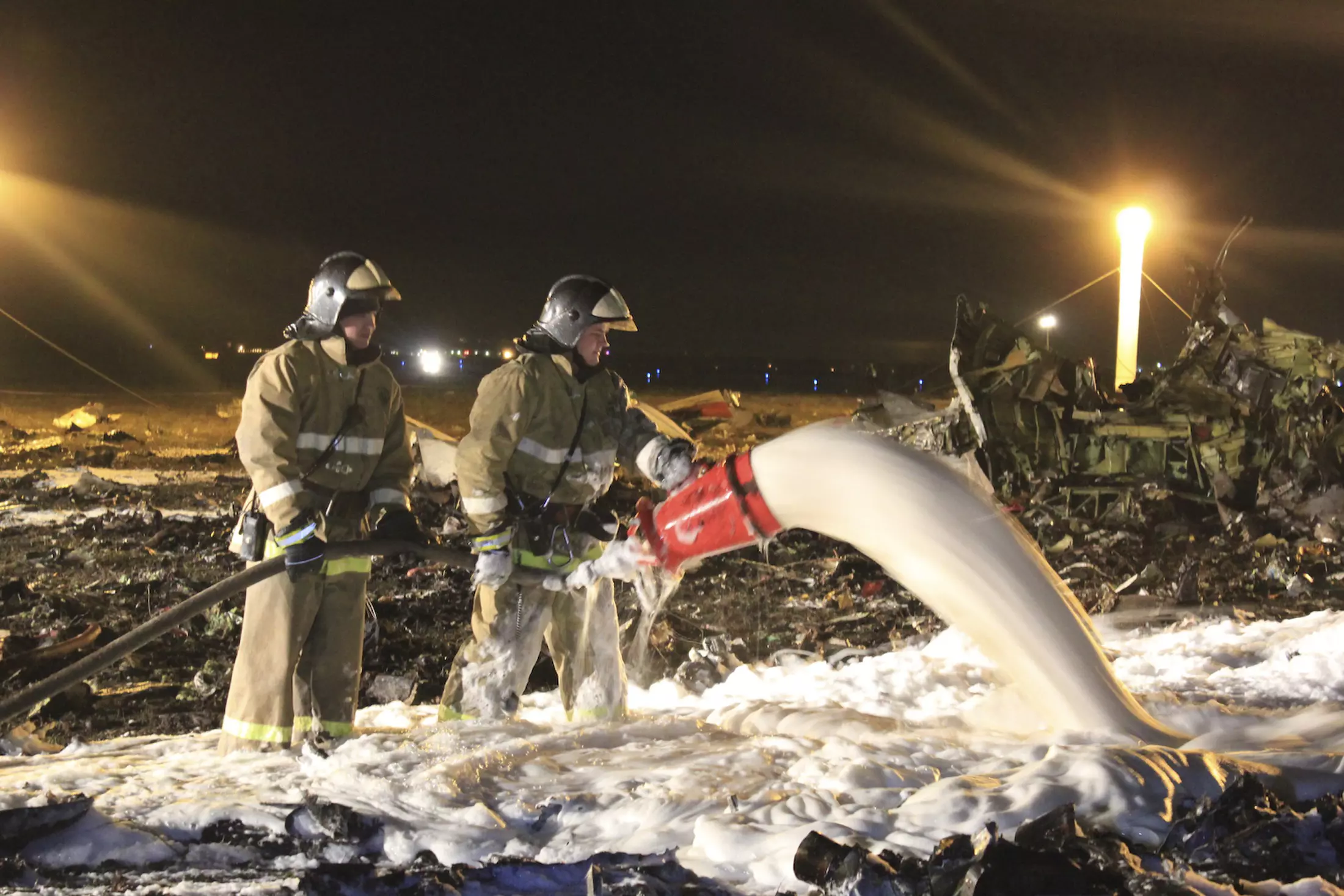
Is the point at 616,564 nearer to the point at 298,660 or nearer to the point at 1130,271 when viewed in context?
the point at 298,660

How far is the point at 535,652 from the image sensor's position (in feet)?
15.7

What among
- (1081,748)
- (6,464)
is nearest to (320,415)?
(1081,748)

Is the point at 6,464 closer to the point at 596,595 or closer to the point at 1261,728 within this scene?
the point at 596,595

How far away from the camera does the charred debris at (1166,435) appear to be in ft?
34.0

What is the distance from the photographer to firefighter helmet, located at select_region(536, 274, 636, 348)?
4750 millimetres

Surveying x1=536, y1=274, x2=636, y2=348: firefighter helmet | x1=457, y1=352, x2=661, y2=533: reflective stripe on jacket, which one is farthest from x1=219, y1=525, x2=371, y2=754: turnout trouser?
x1=536, y1=274, x2=636, y2=348: firefighter helmet

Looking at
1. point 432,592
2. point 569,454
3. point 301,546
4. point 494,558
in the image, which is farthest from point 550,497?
point 432,592

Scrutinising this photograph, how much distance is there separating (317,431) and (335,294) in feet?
1.89

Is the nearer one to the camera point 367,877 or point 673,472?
point 367,877

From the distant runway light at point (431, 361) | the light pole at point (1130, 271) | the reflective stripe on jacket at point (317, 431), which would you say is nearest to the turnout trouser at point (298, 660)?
the reflective stripe on jacket at point (317, 431)

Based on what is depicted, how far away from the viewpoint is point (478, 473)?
4602mm

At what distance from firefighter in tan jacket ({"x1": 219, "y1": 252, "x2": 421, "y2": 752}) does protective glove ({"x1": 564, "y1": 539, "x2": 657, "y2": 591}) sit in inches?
28.7

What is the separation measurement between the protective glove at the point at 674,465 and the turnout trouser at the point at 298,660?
1.36 metres

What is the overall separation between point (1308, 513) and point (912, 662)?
21.0 feet
